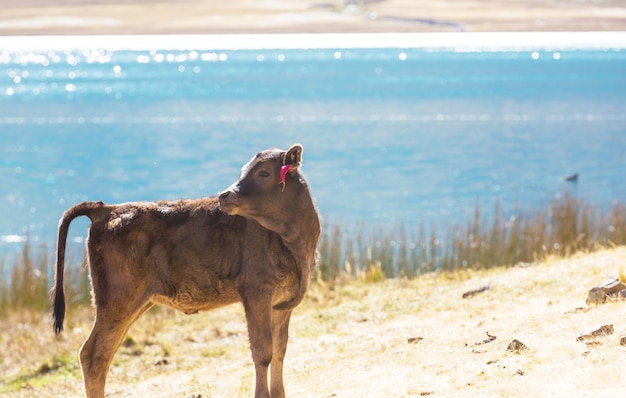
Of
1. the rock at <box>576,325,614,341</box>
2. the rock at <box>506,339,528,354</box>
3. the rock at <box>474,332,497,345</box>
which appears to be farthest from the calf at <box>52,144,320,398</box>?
the rock at <box>576,325,614,341</box>

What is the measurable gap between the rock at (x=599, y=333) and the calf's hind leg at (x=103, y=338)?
357 cm

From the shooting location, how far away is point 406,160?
136 feet

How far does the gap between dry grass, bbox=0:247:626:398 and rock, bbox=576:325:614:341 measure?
0.10 metres

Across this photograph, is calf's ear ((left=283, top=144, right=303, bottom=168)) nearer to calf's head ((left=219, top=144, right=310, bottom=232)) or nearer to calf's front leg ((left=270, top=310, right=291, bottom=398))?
calf's head ((left=219, top=144, right=310, bottom=232))

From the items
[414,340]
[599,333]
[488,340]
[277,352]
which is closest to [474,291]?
[414,340]

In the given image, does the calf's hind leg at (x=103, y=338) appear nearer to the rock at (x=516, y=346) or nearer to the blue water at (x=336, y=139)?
the rock at (x=516, y=346)

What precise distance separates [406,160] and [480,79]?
43.9m

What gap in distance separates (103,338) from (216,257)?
112 centimetres

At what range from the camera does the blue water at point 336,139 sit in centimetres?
3306

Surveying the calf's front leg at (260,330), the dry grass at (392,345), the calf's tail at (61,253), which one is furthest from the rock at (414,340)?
the calf's tail at (61,253)

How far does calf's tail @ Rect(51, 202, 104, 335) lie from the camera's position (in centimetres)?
860

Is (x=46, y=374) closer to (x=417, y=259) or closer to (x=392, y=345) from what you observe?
(x=392, y=345)

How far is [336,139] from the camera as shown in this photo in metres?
48.0

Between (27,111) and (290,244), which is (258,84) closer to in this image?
(27,111)
